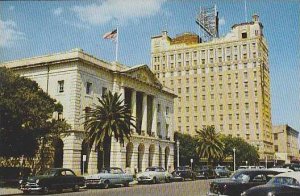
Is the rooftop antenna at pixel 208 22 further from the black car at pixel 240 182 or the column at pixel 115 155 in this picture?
the black car at pixel 240 182

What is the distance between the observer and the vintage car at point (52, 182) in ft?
77.7

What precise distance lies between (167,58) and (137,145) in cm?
5624

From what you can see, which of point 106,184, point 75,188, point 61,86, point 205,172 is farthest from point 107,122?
point 205,172

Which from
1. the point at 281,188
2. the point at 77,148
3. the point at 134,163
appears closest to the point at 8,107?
the point at 77,148

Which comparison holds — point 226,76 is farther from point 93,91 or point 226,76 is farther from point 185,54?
point 93,91

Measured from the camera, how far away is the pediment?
186 feet

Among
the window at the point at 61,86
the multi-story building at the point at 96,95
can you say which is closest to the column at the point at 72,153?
the multi-story building at the point at 96,95

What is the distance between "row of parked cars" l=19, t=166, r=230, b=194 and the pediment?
1808cm

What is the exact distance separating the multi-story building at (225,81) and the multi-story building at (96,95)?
129ft

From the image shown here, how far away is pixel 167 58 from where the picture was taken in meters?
110

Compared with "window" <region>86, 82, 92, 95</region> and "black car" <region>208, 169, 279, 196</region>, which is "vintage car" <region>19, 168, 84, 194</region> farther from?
"window" <region>86, 82, 92, 95</region>

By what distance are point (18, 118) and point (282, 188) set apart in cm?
2323

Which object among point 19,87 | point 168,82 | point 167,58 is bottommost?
point 19,87

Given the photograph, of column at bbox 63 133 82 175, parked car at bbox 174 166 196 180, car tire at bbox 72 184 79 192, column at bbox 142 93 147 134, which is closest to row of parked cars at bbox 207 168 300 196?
car tire at bbox 72 184 79 192
